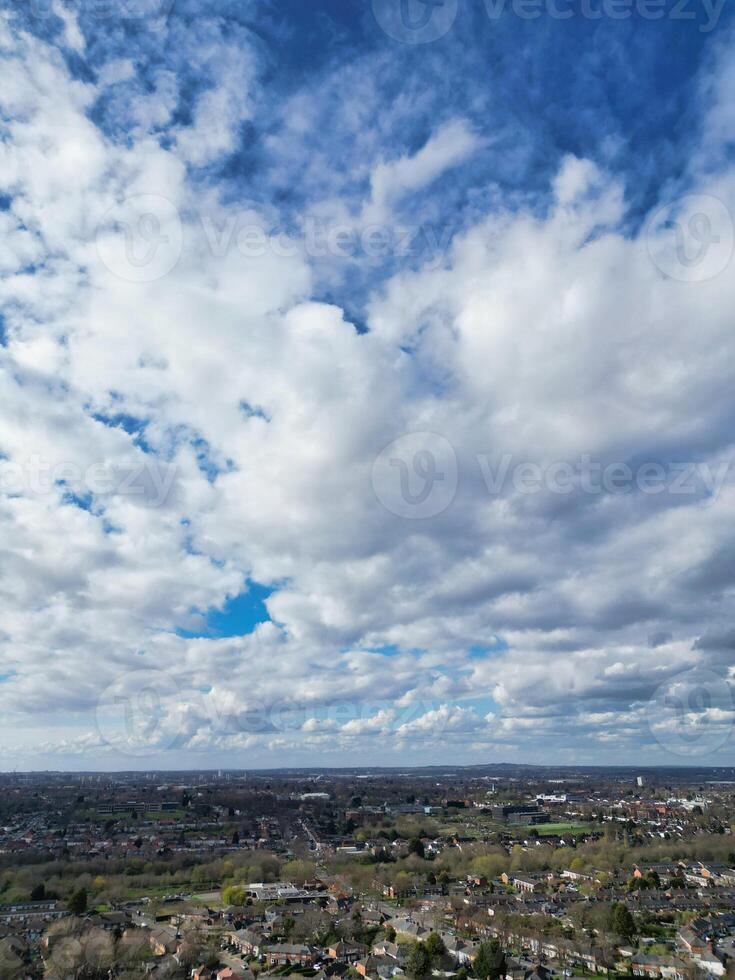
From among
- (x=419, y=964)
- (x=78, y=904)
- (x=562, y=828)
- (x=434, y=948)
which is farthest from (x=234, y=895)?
(x=562, y=828)

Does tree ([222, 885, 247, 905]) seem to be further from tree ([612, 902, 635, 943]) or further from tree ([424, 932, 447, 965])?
tree ([612, 902, 635, 943])

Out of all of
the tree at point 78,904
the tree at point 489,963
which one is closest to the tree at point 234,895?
the tree at point 78,904

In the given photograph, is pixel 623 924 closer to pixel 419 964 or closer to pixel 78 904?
pixel 419 964

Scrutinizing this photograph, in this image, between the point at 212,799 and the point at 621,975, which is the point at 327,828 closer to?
the point at 212,799

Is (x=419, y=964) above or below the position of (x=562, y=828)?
above

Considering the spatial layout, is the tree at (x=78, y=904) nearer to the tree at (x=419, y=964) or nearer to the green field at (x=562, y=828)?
the tree at (x=419, y=964)

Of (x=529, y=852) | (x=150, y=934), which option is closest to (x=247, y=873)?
(x=150, y=934)
